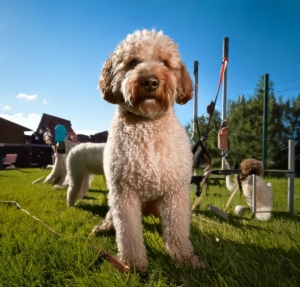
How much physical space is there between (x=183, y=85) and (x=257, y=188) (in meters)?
0.79

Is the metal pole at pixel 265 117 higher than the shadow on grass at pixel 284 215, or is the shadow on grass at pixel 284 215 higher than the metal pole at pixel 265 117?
the metal pole at pixel 265 117

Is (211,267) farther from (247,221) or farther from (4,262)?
(4,262)

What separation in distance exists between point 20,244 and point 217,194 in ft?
2.99

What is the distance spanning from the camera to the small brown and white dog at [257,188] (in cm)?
149

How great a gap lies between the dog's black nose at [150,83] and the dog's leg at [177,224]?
368 mm

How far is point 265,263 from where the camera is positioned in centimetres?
96

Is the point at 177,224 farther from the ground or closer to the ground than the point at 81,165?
closer to the ground

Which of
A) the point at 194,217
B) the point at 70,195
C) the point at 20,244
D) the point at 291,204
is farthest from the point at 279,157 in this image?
the point at 20,244

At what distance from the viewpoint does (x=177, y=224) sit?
108cm

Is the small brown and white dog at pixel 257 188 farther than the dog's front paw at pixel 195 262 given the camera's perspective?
Yes

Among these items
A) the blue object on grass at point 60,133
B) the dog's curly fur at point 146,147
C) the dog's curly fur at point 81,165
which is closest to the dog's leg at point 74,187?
the dog's curly fur at point 81,165

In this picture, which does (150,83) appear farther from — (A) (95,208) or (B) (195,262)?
(A) (95,208)

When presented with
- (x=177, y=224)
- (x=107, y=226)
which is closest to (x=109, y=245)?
(x=107, y=226)

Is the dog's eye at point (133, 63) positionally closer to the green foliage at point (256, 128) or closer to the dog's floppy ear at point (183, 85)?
the dog's floppy ear at point (183, 85)
